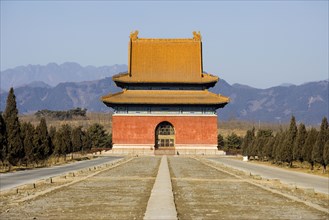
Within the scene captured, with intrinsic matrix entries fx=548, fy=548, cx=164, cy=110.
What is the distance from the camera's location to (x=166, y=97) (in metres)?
70.1

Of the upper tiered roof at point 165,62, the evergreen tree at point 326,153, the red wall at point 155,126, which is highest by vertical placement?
the upper tiered roof at point 165,62

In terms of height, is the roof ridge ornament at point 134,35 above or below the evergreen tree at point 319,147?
above

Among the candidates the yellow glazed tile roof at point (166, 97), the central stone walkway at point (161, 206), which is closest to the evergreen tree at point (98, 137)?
the yellow glazed tile roof at point (166, 97)

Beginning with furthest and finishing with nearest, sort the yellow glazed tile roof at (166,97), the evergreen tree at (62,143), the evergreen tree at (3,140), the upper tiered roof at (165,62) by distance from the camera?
the upper tiered roof at (165,62), the yellow glazed tile roof at (166,97), the evergreen tree at (62,143), the evergreen tree at (3,140)

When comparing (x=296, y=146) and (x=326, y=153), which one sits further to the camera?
(x=296, y=146)

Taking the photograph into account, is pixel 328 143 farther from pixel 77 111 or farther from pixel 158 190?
pixel 77 111

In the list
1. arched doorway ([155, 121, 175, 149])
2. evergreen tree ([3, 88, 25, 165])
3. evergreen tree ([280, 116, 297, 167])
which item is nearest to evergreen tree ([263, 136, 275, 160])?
evergreen tree ([280, 116, 297, 167])

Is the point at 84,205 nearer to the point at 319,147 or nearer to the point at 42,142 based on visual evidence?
the point at 319,147

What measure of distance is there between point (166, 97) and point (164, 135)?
5.40 meters

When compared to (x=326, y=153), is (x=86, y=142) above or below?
above

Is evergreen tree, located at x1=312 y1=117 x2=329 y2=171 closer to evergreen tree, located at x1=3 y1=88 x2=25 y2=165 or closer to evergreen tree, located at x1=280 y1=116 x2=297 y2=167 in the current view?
evergreen tree, located at x1=280 y1=116 x2=297 y2=167

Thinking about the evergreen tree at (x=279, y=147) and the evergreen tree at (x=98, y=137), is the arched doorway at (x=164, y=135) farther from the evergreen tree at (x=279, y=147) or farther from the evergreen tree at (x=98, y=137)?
the evergreen tree at (x=279, y=147)

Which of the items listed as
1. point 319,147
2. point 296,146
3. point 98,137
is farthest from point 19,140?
point 98,137

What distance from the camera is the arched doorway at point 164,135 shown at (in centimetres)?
7188
